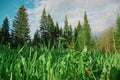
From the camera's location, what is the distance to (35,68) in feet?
6.79

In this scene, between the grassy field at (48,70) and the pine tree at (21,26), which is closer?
the grassy field at (48,70)

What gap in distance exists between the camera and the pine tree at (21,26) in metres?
60.3

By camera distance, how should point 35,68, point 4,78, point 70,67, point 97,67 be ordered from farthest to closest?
point 97,67, point 70,67, point 35,68, point 4,78

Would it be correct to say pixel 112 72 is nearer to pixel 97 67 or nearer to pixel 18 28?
pixel 97 67

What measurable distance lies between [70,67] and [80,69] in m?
0.09

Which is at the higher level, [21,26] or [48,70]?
[21,26]

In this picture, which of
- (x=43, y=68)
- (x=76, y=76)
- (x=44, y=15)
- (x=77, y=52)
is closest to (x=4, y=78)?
(x=43, y=68)

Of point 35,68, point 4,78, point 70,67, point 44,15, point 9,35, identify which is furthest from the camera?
point 44,15

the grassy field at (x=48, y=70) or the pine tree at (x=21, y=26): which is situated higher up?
the pine tree at (x=21, y=26)

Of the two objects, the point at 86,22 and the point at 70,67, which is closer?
the point at 70,67

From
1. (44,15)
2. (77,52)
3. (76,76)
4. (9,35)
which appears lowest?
(76,76)

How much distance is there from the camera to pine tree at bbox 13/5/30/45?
60.3 metres

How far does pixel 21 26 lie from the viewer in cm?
6194

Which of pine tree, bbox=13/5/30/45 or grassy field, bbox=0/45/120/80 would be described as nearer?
grassy field, bbox=0/45/120/80
